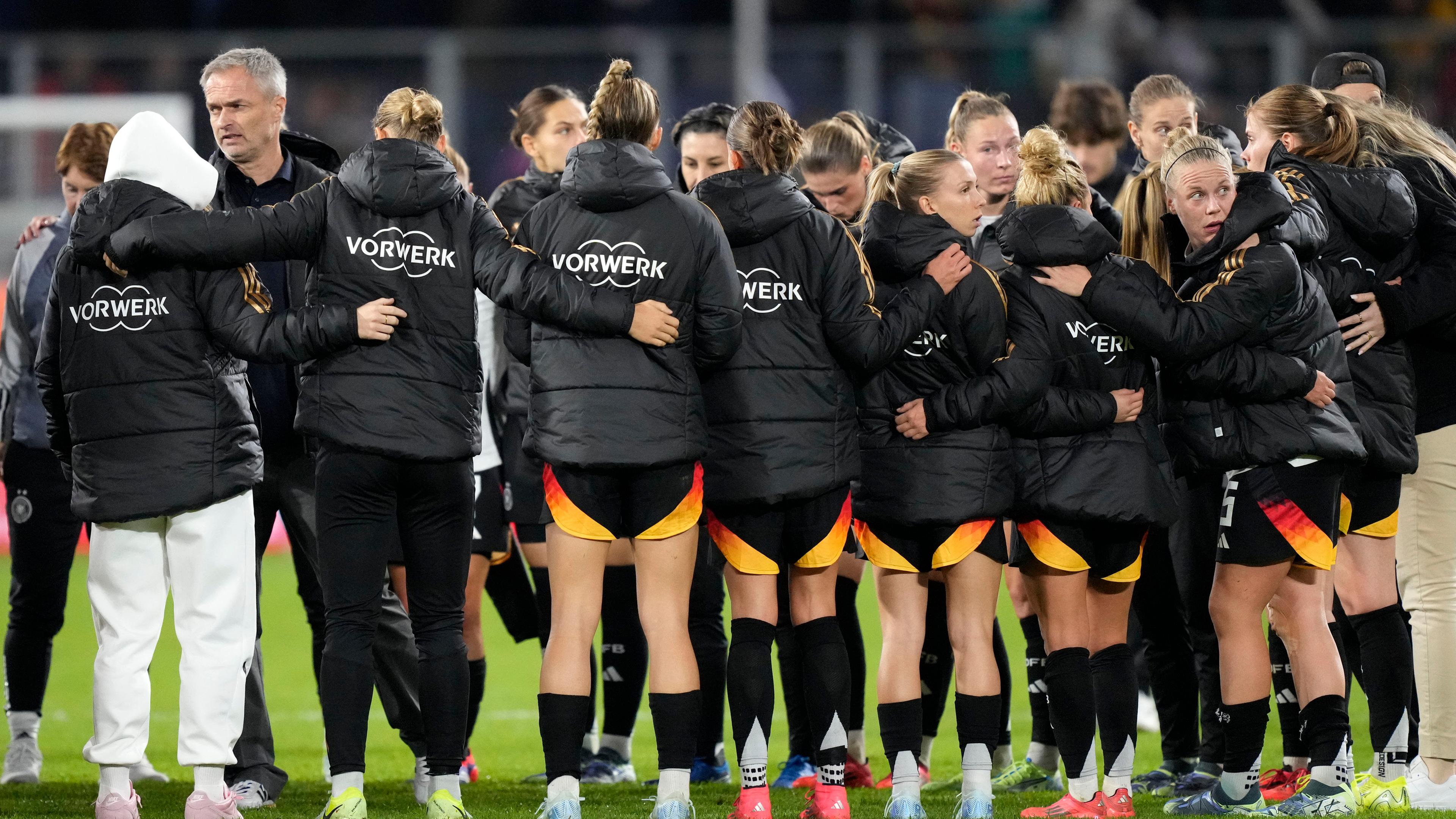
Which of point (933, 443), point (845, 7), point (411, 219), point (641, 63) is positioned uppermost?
point (845, 7)

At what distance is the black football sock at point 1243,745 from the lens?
16.4 feet

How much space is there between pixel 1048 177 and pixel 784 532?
1.39m

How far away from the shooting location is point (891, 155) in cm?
686

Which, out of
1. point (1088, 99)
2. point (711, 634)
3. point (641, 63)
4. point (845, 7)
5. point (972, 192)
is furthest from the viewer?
point (845, 7)

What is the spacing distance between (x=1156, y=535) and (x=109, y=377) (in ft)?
12.0

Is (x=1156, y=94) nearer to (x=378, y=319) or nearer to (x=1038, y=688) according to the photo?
(x=1038, y=688)

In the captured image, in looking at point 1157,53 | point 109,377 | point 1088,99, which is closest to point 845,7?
point 1157,53

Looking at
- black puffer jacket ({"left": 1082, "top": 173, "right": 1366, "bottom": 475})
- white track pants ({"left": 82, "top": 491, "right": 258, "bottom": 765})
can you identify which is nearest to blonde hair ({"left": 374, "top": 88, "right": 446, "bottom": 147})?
white track pants ({"left": 82, "top": 491, "right": 258, "bottom": 765})

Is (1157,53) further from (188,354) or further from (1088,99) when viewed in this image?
(188,354)

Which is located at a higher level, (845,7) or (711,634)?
(845,7)

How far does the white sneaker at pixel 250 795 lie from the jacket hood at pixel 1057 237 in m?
3.07

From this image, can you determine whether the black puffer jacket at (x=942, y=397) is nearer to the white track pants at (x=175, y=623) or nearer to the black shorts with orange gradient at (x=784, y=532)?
the black shorts with orange gradient at (x=784, y=532)

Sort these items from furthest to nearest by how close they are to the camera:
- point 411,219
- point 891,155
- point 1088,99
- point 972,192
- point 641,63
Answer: point 641,63
point 1088,99
point 891,155
point 972,192
point 411,219

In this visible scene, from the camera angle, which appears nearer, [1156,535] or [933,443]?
[933,443]
